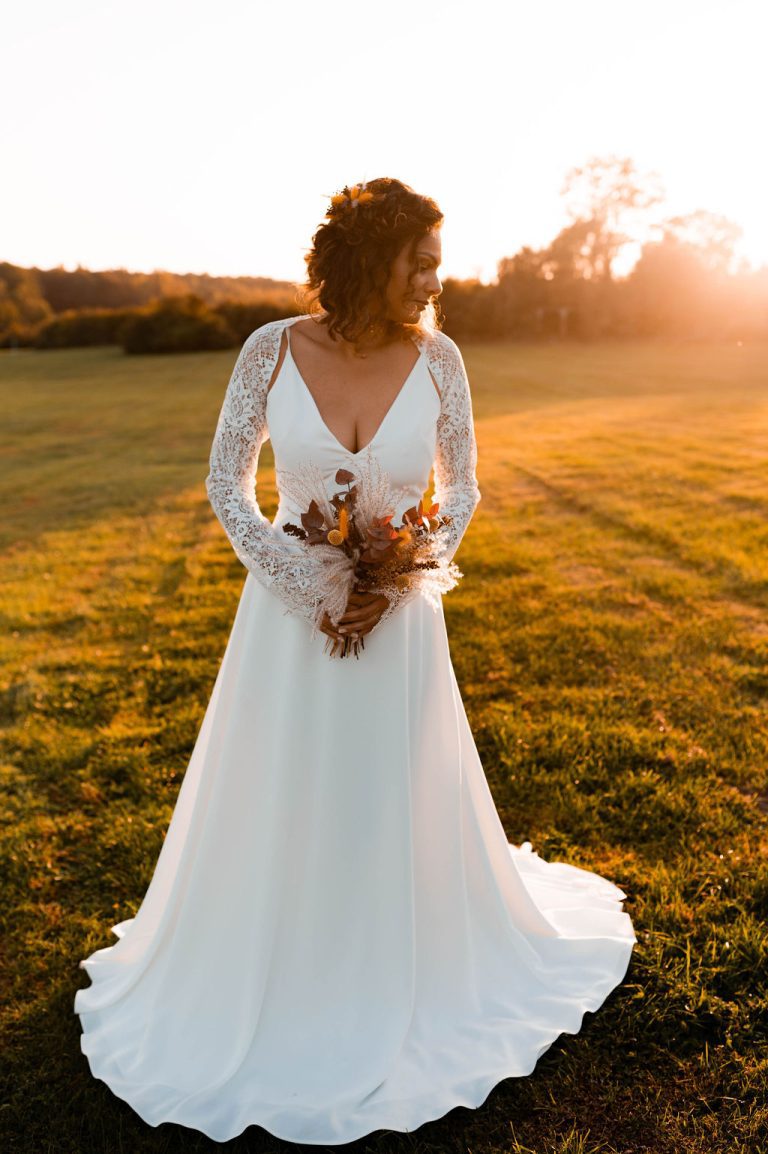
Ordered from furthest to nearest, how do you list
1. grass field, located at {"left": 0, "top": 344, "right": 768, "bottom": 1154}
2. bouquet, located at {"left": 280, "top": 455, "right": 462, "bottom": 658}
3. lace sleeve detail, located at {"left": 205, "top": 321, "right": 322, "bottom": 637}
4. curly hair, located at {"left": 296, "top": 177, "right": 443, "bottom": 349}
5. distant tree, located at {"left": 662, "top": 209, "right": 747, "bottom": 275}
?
distant tree, located at {"left": 662, "top": 209, "right": 747, "bottom": 275} < grass field, located at {"left": 0, "top": 344, "right": 768, "bottom": 1154} < lace sleeve detail, located at {"left": 205, "top": 321, "right": 322, "bottom": 637} < curly hair, located at {"left": 296, "top": 177, "right": 443, "bottom": 349} < bouquet, located at {"left": 280, "top": 455, "right": 462, "bottom": 658}

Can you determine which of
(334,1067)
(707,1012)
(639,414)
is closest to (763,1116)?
(707,1012)

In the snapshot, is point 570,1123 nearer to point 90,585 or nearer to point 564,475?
point 90,585

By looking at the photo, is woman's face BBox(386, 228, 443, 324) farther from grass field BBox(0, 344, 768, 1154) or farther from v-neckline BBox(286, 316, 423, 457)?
grass field BBox(0, 344, 768, 1154)

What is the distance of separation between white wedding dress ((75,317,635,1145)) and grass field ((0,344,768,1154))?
127 mm

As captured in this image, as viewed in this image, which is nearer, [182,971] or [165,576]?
[182,971]

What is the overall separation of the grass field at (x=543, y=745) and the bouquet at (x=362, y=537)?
1.89 m

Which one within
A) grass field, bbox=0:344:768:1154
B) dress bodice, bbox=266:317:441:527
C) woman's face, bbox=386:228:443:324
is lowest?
grass field, bbox=0:344:768:1154

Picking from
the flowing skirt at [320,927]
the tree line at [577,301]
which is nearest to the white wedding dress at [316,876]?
the flowing skirt at [320,927]

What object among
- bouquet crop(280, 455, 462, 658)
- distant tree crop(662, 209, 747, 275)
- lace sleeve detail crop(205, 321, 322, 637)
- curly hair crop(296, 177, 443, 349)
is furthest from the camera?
distant tree crop(662, 209, 747, 275)

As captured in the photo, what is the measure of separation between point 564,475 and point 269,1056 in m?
12.0

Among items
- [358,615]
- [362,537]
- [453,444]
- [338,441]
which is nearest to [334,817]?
[358,615]

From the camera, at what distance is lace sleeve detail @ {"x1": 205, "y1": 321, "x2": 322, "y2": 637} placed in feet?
9.73

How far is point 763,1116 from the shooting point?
296 centimetres

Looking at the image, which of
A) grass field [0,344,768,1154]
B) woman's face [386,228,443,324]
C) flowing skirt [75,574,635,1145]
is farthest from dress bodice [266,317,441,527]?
grass field [0,344,768,1154]
